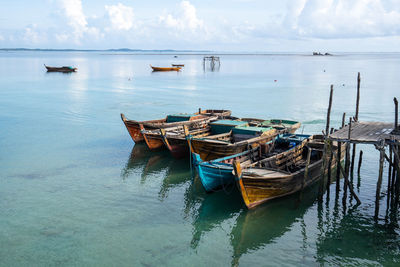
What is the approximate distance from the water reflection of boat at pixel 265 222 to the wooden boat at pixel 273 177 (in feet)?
1.24

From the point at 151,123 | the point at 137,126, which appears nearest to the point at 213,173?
the point at 151,123

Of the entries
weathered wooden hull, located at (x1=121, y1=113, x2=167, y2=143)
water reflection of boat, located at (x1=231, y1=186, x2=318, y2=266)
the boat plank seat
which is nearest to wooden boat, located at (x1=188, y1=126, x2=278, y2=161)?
the boat plank seat

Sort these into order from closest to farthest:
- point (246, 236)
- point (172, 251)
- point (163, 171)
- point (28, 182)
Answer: point (172, 251), point (246, 236), point (28, 182), point (163, 171)

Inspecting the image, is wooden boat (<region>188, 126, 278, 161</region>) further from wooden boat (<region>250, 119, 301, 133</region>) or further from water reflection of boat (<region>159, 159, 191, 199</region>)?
wooden boat (<region>250, 119, 301, 133</region>)

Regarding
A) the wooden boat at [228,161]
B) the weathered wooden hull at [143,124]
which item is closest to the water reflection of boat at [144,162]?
the weathered wooden hull at [143,124]

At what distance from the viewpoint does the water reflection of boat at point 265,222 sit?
46.8 feet

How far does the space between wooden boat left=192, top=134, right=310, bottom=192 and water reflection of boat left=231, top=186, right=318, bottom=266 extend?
6.25 feet

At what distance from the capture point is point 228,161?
19.1 m

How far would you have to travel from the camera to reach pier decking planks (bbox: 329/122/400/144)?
601 inches

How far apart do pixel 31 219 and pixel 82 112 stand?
2748 centimetres

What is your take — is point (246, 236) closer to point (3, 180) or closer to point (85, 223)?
point (85, 223)

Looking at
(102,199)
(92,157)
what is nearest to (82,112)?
(92,157)

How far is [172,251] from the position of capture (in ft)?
44.1

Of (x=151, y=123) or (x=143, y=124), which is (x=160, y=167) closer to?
(x=143, y=124)
